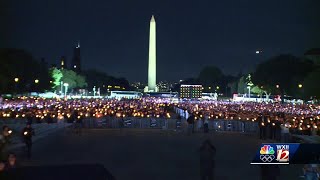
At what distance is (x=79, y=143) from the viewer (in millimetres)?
28469


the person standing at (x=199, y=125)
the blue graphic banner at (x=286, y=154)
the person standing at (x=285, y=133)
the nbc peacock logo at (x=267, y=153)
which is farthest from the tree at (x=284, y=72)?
the nbc peacock logo at (x=267, y=153)

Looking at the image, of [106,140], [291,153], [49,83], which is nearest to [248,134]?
[106,140]

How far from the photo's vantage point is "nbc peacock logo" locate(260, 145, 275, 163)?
8.86 metres

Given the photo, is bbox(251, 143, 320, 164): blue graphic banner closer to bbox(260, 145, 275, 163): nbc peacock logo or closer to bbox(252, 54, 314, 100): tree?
bbox(260, 145, 275, 163): nbc peacock logo

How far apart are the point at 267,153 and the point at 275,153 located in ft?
0.42

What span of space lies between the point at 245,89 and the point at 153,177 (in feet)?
497

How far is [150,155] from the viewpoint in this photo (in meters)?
23.5

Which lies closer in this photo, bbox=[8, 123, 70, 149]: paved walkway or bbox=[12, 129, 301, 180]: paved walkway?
bbox=[12, 129, 301, 180]: paved walkway

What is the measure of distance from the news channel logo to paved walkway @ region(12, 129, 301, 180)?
8394mm

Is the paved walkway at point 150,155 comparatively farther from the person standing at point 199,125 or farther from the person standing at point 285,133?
the person standing at point 199,125

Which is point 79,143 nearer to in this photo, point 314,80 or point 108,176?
point 108,176

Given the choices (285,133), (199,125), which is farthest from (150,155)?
(199,125)

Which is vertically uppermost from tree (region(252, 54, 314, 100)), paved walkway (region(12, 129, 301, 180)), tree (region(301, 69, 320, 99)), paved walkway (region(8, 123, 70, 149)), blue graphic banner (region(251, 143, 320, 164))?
tree (region(252, 54, 314, 100))

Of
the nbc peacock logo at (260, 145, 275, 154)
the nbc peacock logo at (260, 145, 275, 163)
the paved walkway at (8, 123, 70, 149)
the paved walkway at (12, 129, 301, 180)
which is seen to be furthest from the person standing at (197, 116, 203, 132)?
the nbc peacock logo at (260, 145, 275, 154)
